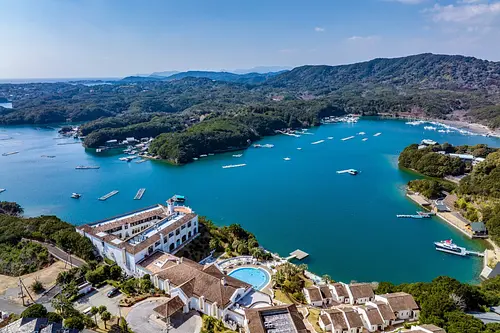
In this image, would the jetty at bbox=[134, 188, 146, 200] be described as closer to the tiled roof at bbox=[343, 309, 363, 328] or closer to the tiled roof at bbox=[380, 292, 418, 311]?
the tiled roof at bbox=[343, 309, 363, 328]

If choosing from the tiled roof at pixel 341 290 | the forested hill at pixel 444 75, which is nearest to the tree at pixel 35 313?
the tiled roof at pixel 341 290

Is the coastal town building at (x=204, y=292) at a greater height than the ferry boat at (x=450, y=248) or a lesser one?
greater

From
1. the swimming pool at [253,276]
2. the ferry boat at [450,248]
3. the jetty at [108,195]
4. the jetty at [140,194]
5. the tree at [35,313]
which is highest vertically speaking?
the tree at [35,313]

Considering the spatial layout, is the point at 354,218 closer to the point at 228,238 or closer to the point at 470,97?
the point at 228,238

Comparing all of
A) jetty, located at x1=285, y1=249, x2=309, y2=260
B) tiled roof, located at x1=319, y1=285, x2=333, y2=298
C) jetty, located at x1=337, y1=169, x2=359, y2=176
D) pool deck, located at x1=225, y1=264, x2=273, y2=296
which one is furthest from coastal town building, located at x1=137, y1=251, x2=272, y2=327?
jetty, located at x1=337, y1=169, x2=359, y2=176

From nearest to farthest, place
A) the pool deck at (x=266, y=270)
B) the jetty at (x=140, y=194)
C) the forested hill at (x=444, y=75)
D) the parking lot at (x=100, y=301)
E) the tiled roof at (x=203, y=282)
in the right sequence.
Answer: the tiled roof at (x=203, y=282) → the parking lot at (x=100, y=301) → the pool deck at (x=266, y=270) → the jetty at (x=140, y=194) → the forested hill at (x=444, y=75)

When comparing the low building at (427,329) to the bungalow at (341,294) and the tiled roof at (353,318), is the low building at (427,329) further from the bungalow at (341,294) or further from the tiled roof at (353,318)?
the bungalow at (341,294)

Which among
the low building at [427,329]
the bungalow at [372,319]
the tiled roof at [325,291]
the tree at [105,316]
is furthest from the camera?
the tiled roof at [325,291]
